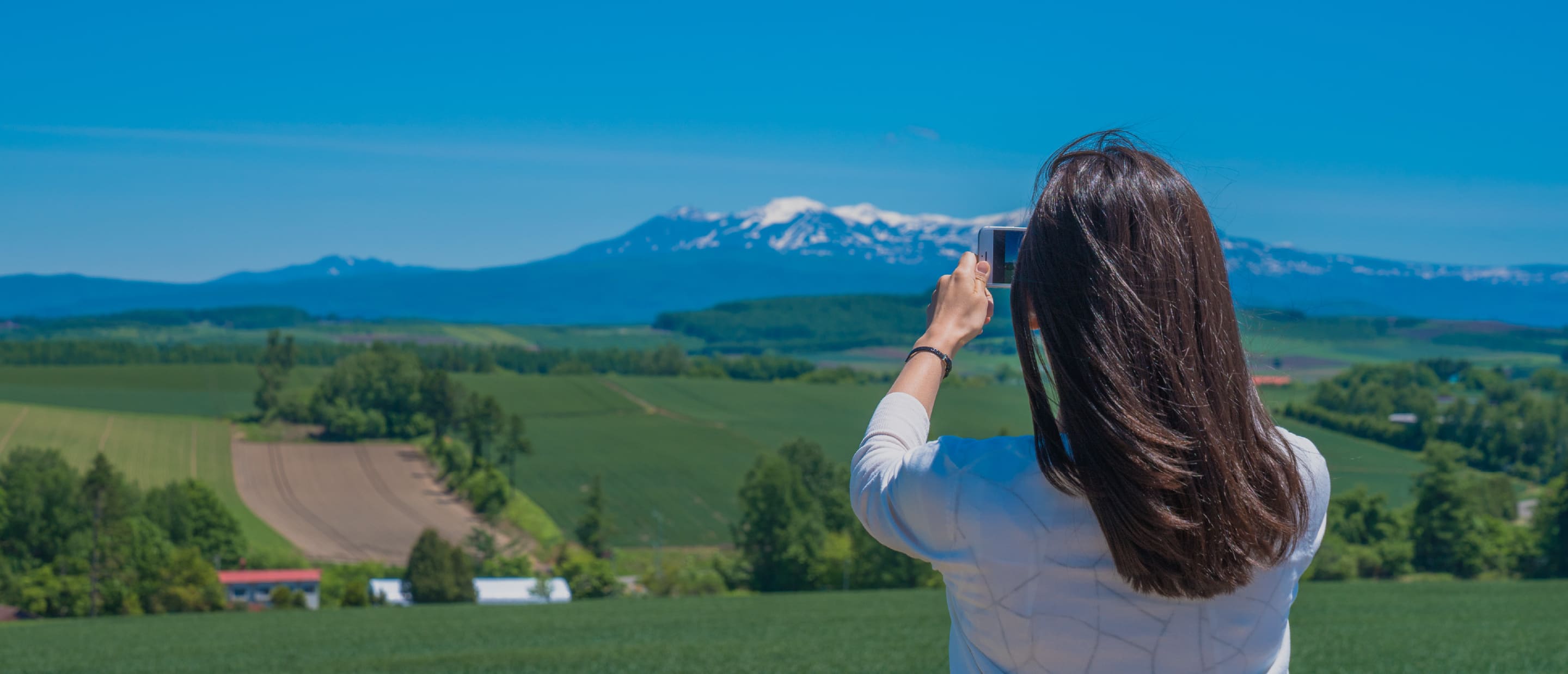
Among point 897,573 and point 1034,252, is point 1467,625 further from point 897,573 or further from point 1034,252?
point 897,573

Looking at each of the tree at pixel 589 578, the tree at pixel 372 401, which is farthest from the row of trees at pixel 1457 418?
the tree at pixel 372 401

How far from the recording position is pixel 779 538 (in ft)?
143

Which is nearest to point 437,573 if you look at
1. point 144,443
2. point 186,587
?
point 186,587

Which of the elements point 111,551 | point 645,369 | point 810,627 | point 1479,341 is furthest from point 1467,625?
point 1479,341

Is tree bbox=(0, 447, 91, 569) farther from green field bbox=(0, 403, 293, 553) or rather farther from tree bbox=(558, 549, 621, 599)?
tree bbox=(558, 549, 621, 599)

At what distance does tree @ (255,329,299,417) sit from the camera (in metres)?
72.5

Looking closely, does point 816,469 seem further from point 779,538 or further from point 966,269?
point 966,269

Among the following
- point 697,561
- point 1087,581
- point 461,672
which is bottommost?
point 697,561

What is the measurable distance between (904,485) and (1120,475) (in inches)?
10.2

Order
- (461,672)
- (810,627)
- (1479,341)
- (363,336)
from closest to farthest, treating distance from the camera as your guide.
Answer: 1. (461,672)
2. (810,627)
3. (1479,341)
4. (363,336)

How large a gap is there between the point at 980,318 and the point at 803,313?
167 m

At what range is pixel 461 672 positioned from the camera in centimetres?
1262

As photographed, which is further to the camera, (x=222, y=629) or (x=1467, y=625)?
(x=222, y=629)

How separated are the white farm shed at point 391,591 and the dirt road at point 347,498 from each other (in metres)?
3.75
